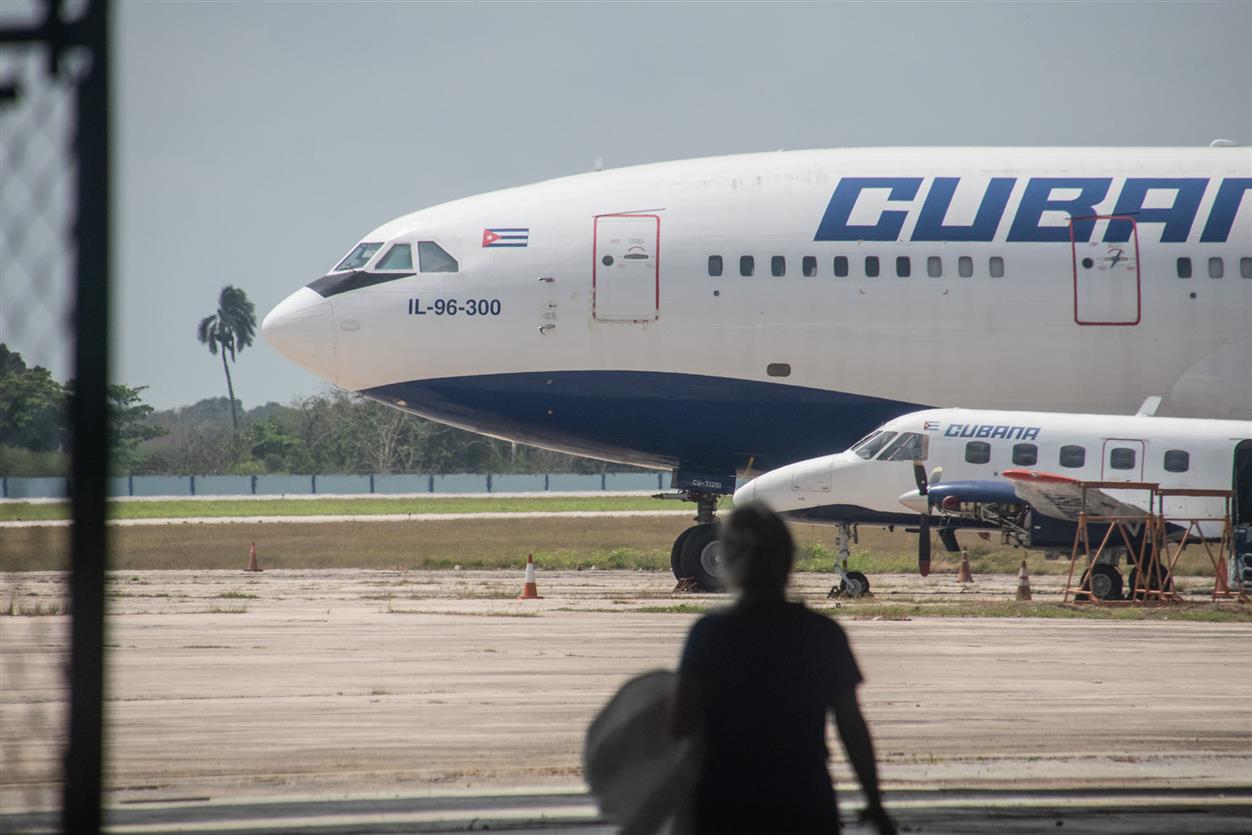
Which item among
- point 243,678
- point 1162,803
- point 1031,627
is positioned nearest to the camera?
point 1162,803

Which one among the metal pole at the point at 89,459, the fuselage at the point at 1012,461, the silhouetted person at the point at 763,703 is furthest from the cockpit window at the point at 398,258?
the silhouetted person at the point at 763,703

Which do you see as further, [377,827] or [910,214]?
[910,214]

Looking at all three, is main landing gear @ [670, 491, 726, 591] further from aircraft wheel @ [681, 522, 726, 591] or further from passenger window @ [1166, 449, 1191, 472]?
passenger window @ [1166, 449, 1191, 472]

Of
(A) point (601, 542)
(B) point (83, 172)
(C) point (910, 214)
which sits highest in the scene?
(C) point (910, 214)

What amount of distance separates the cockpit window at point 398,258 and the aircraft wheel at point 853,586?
804cm

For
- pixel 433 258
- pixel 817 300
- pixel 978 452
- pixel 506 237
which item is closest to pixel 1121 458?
pixel 978 452

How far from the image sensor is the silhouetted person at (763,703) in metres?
4.61

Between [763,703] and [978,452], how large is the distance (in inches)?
752

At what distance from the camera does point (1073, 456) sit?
22.9 metres

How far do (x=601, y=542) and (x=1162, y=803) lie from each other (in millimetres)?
34084

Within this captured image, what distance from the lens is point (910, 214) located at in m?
22.9

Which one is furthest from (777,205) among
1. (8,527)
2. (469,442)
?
(469,442)

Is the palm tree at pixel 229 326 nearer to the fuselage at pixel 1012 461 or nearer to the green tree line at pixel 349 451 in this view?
the green tree line at pixel 349 451

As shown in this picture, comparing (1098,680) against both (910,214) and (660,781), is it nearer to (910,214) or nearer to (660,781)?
(660,781)
